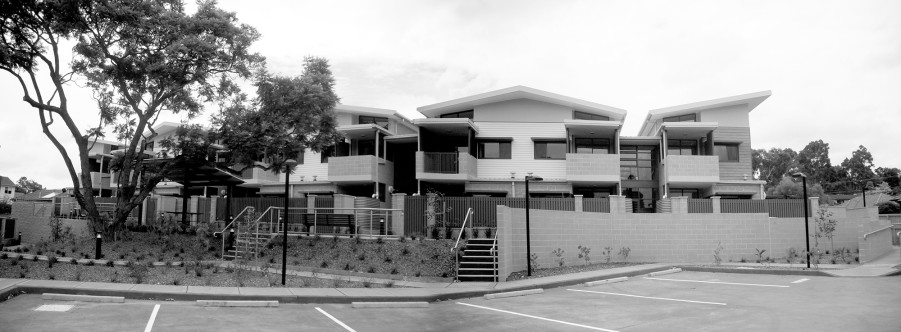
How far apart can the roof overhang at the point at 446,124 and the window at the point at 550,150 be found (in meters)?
3.94

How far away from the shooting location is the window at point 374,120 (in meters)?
35.3

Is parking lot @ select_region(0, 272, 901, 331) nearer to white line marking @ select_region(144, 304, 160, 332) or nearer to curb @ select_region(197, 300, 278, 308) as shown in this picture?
white line marking @ select_region(144, 304, 160, 332)

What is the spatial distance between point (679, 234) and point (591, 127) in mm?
9235

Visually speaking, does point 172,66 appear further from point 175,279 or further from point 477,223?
point 477,223

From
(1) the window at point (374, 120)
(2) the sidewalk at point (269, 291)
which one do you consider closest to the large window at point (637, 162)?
(1) the window at point (374, 120)

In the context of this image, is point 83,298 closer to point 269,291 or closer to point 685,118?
point 269,291

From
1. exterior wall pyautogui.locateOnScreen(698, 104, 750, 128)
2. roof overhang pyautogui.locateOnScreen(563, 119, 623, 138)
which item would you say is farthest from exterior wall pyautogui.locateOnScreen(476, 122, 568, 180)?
exterior wall pyautogui.locateOnScreen(698, 104, 750, 128)

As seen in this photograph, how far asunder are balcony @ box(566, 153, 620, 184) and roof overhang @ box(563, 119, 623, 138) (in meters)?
1.44

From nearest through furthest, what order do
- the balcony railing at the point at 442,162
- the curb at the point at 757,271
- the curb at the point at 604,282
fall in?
the curb at the point at 604,282
the curb at the point at 757,271
the balcony railing at the point at 442,162

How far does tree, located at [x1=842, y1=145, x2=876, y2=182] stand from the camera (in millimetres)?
82125

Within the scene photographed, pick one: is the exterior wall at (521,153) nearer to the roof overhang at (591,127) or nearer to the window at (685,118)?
the roof overhang at (591,127)

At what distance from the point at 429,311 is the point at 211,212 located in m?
22.3

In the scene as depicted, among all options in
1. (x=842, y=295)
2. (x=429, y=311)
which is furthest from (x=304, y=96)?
(x=842, y=295)

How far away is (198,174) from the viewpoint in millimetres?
27172
